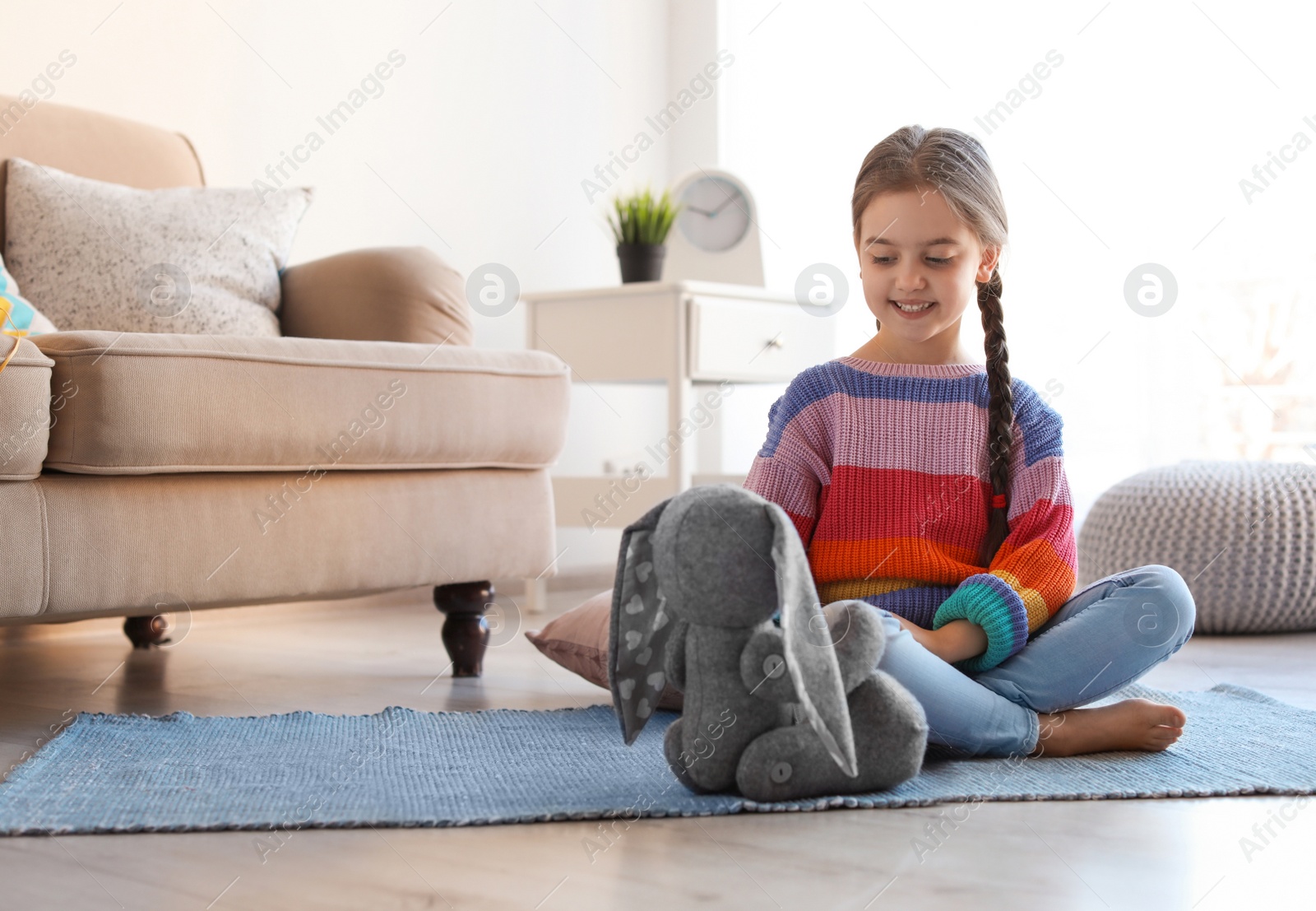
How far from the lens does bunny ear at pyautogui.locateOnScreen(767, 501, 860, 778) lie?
85 centimetres

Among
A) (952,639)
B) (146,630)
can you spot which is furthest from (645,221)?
(952,639)

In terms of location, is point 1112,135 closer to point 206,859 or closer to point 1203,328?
point 1203,328

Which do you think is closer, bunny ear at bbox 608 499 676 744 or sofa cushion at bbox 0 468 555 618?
bunny ear at bbox 608 499 676 744

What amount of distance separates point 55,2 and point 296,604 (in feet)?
3.62

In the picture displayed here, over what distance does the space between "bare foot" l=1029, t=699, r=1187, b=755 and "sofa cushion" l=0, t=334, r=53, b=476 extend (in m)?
1.00

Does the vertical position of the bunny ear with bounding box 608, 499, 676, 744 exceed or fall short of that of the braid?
it falls short

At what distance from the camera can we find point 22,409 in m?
1.22

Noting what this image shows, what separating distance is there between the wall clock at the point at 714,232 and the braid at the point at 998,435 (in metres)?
1.45

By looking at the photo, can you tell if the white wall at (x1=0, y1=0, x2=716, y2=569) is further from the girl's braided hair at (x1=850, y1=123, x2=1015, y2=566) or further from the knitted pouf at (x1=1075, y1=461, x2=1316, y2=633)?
the girl's braided hair at (x1=850, y1=123, x2=1015, y2=566)

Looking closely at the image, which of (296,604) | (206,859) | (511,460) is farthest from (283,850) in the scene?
(296,604)

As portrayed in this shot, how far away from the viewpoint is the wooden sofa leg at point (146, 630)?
198 centimetres

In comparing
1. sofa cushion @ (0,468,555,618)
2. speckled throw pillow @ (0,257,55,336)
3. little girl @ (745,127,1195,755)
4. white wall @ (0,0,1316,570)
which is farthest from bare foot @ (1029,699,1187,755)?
white wall @ (0,0,1316,570)

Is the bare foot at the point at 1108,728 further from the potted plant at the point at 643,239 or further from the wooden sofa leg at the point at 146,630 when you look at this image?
the potted plant at the point at 643,239

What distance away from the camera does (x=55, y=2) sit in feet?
6.64
